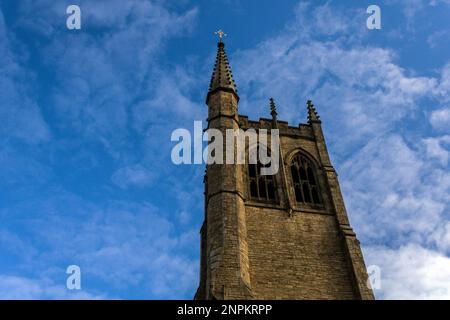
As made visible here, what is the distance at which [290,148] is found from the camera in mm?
23594

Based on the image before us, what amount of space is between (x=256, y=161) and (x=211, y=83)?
18.5 feet

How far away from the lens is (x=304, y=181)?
22.3 metres

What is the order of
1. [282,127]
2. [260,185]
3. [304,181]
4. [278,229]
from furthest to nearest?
→ [282,127], [304,181], [260,185], [278,229]

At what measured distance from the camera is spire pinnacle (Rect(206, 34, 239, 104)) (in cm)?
2431

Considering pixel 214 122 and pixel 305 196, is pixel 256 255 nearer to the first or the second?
pixel 305 196

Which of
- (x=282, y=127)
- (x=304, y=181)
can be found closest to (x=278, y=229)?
(x=304, y=181)

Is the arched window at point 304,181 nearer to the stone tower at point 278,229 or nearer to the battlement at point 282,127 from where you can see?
the stone tower at point 278,229

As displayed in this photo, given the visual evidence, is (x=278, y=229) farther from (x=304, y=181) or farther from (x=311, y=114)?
(x=311, y=114)

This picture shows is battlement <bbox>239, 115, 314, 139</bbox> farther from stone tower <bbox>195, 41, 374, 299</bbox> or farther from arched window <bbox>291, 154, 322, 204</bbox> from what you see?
arched window <bbox>291, 154, 322, 204</bbox>

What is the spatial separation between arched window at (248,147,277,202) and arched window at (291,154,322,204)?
1.18 m

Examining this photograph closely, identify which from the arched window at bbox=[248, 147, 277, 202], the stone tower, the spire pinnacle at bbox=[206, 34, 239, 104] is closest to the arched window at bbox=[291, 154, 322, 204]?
the stone tower

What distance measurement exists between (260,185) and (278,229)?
10.1 ft
